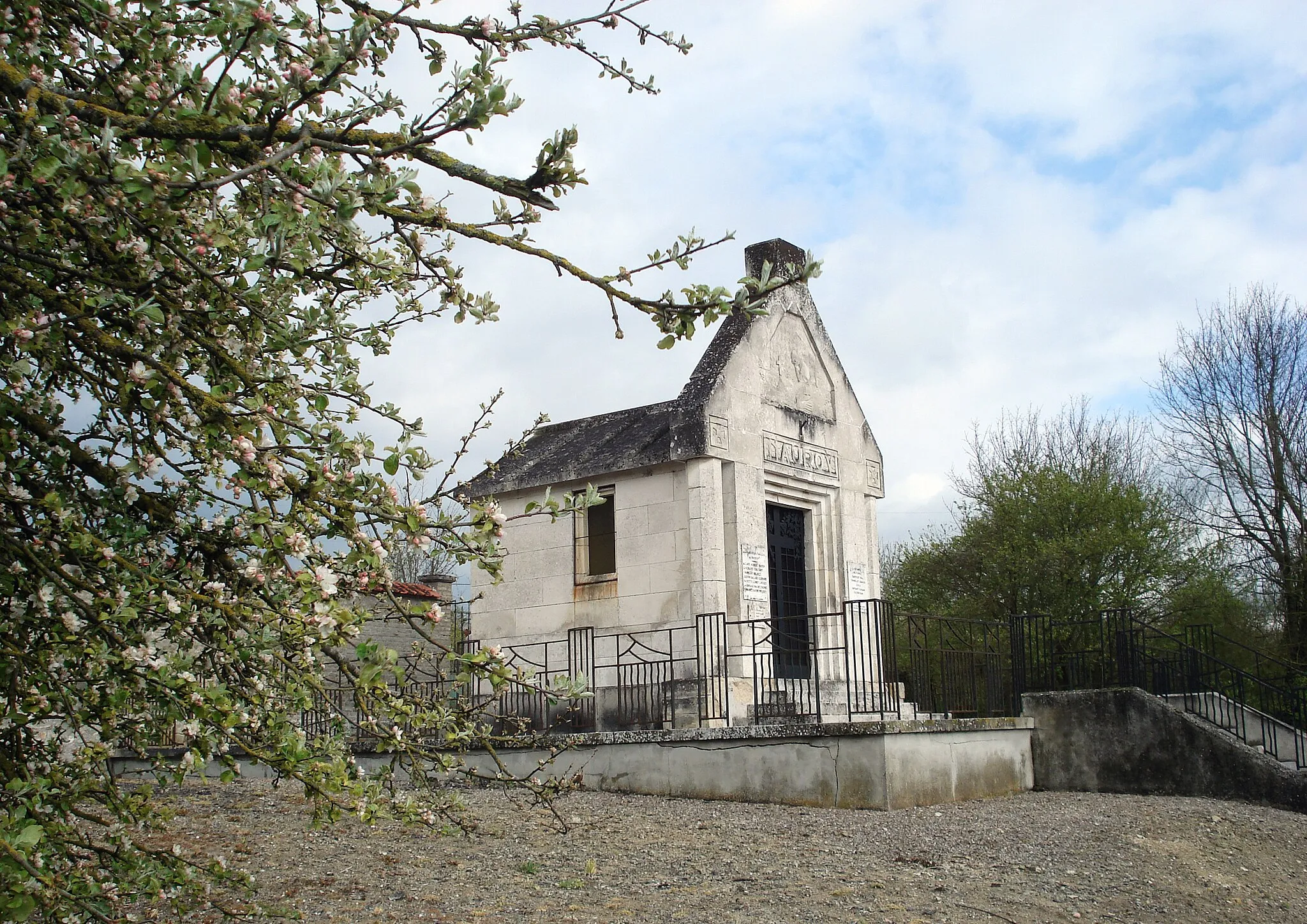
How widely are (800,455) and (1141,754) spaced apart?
5.39 metres

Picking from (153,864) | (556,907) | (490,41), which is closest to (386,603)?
(153,864)

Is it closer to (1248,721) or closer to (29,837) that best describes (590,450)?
(1248,721)

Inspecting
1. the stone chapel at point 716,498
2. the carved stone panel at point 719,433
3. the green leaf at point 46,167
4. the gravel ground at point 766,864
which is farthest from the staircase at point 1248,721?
the green leaf at point 46,167

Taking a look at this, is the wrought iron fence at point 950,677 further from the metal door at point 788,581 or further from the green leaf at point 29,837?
the green leaf at point 29,837

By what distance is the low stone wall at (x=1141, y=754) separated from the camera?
12586mm

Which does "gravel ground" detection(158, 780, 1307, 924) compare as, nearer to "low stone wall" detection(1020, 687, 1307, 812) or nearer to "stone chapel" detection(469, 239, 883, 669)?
"low stone wall" detection(1020, 687, 1307, 812)

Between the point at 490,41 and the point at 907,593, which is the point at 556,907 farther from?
the point at 907,593

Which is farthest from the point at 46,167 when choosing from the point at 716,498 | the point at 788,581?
the point at 788,581

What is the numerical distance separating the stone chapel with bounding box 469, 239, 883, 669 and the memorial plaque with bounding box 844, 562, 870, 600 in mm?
26

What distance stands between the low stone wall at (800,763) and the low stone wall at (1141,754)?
1.43 meters

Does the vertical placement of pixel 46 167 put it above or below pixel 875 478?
below

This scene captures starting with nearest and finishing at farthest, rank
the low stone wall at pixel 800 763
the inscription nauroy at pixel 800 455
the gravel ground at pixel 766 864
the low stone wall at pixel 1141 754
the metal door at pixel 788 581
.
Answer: the gravel ground at pixel 766 864
the low stone wall at pixel 800 763
the low stone wall at pixel 1141 754
the inscription nauroy at pixel 800 455
the metal door at pixel 788 581

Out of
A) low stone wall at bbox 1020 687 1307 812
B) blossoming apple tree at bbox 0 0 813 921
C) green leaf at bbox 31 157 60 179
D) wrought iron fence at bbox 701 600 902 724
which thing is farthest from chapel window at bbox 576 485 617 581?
green leaf at bbox 31 157 60 179

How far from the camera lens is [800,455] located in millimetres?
14703
